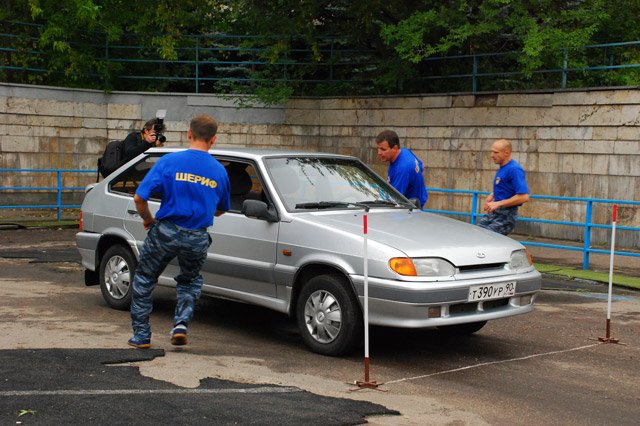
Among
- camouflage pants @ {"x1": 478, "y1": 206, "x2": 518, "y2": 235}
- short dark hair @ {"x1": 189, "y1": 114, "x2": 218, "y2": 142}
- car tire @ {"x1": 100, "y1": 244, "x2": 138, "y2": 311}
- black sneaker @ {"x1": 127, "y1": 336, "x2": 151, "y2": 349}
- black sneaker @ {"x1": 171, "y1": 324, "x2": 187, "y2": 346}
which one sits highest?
short dark hair @ {"x1": 189, "y1": 114, "x2": 218, "y2": 142}

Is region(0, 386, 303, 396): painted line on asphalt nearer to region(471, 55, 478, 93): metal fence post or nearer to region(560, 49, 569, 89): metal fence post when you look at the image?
region(560, 49, 569, 89): metal fence post

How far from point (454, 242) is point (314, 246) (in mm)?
1061

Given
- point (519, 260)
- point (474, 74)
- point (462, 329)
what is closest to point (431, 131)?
point (474, 74)

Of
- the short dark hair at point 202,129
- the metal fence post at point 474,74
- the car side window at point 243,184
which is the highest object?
the metal fence post at point 474,74

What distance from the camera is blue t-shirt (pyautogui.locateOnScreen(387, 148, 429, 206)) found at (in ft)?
33.3

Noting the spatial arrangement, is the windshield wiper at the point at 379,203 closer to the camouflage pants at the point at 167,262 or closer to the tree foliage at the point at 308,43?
the camouflage pants at the point at 167,262

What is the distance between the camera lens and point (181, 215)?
24.1 ft

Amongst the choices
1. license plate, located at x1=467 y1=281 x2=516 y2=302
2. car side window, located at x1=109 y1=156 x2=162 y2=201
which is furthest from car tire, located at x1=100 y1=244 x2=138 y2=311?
license plate, located at x1=467 y1=281 x2=516 y2=302

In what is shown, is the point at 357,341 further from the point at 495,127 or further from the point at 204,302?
the point at 495,127

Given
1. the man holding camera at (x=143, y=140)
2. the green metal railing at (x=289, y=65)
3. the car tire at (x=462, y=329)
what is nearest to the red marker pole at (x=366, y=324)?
the car tire at (x=462, y=329)

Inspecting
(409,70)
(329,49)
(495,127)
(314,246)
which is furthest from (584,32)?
(314,246)

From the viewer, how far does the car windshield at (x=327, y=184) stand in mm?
8305

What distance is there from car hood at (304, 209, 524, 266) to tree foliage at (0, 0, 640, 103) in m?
10.9

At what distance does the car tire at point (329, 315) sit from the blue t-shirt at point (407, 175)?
A: 8.85 ft
